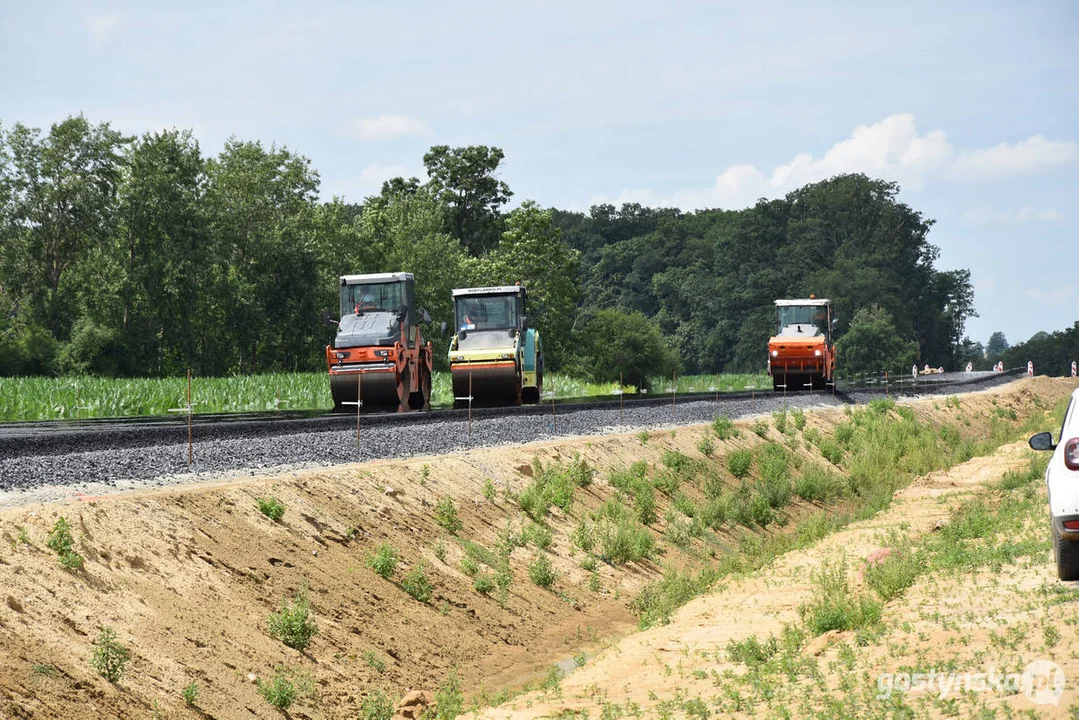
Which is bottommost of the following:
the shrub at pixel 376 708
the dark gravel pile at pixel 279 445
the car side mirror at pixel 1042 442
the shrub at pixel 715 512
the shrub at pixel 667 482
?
the shrub at pixel 376 708

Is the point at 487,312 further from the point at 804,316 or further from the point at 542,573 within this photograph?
the point at 542,573

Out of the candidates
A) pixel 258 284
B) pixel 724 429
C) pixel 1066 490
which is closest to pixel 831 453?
pixel 724 429

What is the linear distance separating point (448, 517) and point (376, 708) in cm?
572

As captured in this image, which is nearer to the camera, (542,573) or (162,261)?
(542,573)

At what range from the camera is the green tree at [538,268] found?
72.5 meters

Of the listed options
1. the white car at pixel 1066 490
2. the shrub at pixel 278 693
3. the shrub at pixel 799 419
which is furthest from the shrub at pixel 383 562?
the shrub at pixel 799 419

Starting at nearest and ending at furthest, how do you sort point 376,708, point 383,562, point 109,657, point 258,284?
point 109,657
point 376,708
point 383,562
point 258,284

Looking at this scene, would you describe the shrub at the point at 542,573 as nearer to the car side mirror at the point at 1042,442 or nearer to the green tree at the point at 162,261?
the car side mirror at the point at 1042,442

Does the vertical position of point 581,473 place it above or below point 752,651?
above

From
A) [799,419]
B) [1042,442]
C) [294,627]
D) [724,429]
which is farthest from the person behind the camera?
[799,419]

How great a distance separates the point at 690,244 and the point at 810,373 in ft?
307

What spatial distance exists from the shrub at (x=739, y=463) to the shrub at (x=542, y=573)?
11.2 metres

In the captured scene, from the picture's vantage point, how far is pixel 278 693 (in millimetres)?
10305

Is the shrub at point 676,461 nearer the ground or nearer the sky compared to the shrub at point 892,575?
nearer the sky
